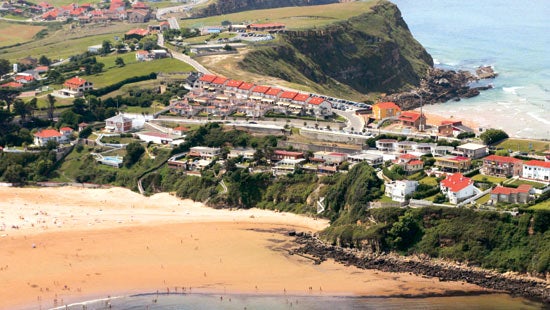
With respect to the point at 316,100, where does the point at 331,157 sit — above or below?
below

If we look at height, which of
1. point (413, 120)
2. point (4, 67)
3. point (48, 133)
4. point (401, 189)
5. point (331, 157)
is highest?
point (401, 189)

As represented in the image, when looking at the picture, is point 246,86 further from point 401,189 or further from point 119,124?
point 401,189

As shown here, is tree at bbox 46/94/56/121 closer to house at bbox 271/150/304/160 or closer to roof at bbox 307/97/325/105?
roof at bbox 307/97/325/105

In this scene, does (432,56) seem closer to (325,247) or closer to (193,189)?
(193,189)

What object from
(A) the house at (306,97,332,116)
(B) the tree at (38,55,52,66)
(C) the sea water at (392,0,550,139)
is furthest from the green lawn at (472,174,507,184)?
(B) the tree at (38,55,52,66)

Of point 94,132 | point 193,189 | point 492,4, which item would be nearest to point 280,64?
point 94,132

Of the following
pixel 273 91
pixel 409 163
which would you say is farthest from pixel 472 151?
pixel 273 91

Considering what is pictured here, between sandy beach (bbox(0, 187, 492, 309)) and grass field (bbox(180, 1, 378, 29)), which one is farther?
grass field (bbox(180, 1, 378, 29))
